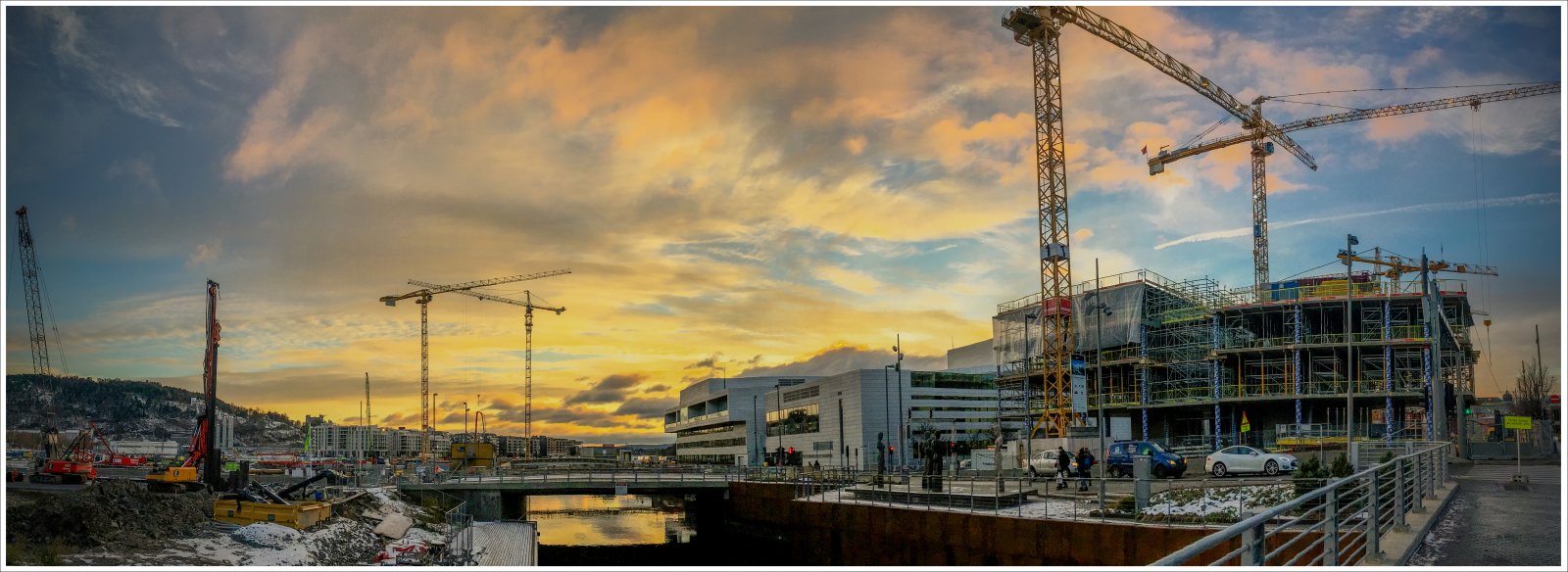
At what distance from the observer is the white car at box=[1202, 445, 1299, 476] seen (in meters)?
39.5

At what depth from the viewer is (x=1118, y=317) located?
90.1m

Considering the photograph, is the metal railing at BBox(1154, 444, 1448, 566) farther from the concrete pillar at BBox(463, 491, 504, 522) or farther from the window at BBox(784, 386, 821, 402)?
the window at BBox(784, 386, 821, 402)

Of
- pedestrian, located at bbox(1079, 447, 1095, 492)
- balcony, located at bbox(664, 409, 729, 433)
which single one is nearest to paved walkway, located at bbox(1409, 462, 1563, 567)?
pedestrian, located at bbox(1079, 447, 1095, 492)

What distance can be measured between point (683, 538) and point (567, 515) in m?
24.6

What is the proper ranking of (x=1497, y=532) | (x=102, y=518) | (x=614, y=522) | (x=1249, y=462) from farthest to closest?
(x=614, y=522), (x=1249, y=462), (x=102, y=518), (x=1497, y=532)

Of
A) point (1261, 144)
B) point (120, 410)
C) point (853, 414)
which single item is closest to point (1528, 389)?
point (1261, 144)

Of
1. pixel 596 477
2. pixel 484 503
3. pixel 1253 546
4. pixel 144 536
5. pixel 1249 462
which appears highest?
pixel 1253 546

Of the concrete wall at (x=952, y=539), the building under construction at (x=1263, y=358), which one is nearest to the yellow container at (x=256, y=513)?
the concrete wall at (x=952, y=539)

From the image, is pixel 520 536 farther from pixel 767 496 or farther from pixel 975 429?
pixel 975 429

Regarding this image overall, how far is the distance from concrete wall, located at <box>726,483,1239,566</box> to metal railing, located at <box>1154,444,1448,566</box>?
5.15 ft

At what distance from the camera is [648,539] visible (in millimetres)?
62719

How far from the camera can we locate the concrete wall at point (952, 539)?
85.8 feet

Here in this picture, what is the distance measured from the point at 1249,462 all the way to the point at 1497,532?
22.6m

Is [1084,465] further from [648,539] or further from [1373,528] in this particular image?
[648,539]
